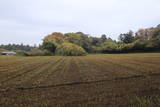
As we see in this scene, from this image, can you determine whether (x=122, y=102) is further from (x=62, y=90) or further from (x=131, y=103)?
(x=62, y=90)

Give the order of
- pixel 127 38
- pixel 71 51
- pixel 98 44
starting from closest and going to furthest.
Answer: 1. pixel 71 51
2. pixel 127 38
3. pixel 98 44

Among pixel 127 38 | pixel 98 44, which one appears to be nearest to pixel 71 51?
pixel 98 44

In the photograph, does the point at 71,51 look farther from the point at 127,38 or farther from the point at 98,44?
the point at 127,38

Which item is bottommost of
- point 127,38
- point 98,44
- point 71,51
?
point 71,51

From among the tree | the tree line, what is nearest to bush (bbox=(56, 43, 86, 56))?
the tree line

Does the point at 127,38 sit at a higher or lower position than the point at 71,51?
higher

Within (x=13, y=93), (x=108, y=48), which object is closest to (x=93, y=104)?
(x=13, y=93)

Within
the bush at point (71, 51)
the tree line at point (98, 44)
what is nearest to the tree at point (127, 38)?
the tree line at point (98, 44)

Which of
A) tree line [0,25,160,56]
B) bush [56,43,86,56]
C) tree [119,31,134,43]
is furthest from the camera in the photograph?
tree [119,31,134,43]

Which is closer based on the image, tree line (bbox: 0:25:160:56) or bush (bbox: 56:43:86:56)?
tree line (bbox: 0:25:160:56)

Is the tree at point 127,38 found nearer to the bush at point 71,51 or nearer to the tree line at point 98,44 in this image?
the tree line at point 98,44

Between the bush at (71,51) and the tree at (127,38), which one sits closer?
the bush at (71,51)

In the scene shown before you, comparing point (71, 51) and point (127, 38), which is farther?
point (127, 38)

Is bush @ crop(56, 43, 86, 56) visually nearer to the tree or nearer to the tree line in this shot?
the tree line
